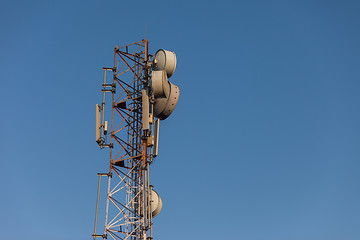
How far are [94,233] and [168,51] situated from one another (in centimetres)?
1953

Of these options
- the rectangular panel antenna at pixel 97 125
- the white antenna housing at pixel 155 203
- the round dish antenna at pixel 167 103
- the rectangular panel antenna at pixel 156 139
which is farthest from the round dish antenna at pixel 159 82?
the white antenna housing at pixel 155 203

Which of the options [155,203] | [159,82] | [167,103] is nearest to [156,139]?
[167,103]

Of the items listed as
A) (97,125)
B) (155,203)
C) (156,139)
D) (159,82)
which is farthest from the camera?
(155,203)

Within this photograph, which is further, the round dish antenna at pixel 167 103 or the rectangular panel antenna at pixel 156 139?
the round dish antenna at pixel 167 103

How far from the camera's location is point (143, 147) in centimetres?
6825

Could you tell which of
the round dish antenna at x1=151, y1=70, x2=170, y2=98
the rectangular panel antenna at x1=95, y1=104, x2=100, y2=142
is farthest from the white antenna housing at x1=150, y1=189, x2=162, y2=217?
the round dish antenna at x1=151, y1=70, x2=170, y2=98

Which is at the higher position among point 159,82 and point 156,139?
point 159,82

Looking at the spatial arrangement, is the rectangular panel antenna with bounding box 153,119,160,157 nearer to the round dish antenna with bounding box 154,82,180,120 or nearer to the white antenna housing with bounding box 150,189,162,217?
the round dish antenna with bounding box 154,82,180,120

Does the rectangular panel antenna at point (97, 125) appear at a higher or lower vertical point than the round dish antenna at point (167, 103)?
lower

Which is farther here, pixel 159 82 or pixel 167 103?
pixel 167 103

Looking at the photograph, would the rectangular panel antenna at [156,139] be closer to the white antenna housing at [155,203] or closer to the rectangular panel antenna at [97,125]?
the white antenna housing at [155,203]

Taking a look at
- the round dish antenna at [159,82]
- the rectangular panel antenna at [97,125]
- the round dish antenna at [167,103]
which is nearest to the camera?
the round dish antenna at [159,82]

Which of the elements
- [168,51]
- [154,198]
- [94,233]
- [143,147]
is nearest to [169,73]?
[168,51]

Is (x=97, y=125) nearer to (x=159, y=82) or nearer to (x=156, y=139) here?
(x=156, y=139)
